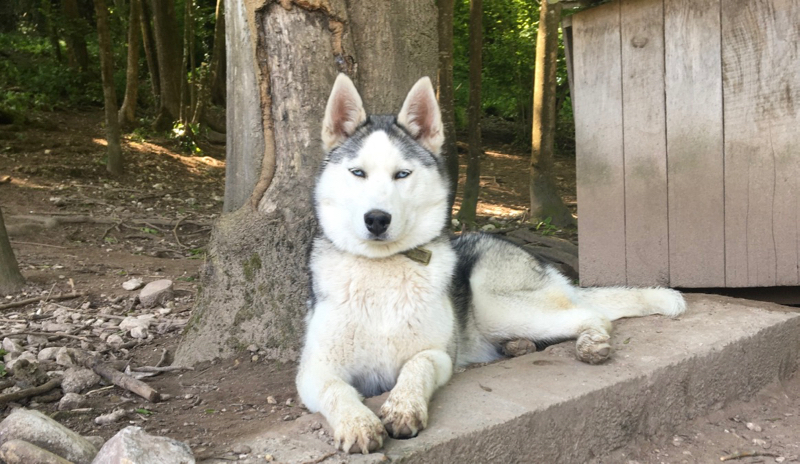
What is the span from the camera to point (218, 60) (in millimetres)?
19984

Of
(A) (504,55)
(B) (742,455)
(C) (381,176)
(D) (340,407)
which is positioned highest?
(A) (504,55)

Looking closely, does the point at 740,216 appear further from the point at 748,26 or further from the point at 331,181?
the point at 331,181

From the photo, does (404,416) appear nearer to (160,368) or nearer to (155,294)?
(160,368)

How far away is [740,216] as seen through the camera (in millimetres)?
4852

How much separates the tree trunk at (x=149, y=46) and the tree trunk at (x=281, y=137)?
55.1 feet

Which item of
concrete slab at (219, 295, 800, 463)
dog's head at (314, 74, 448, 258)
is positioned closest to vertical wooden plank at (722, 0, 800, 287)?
concrete slab at (219, 295, 800, 463)

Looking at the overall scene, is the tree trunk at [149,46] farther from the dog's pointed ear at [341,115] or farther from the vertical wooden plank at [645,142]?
the dog's pointed ear at [341,115]

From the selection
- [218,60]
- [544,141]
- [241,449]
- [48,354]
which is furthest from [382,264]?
[218,60]

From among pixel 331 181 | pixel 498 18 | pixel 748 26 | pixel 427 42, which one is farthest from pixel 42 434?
pixel 498 18

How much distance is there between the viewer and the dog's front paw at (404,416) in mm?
2787

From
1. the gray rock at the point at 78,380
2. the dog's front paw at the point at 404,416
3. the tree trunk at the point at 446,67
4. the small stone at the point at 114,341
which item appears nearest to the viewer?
the dog's front paw at the point at 404,416

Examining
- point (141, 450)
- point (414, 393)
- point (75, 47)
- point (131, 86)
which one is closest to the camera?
point (141, 450)

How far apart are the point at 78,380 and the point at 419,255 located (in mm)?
2221

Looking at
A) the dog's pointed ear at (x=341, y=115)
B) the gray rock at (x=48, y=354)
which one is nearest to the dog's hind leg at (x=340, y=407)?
the dog's pointed ear at (x=341, y=115)
